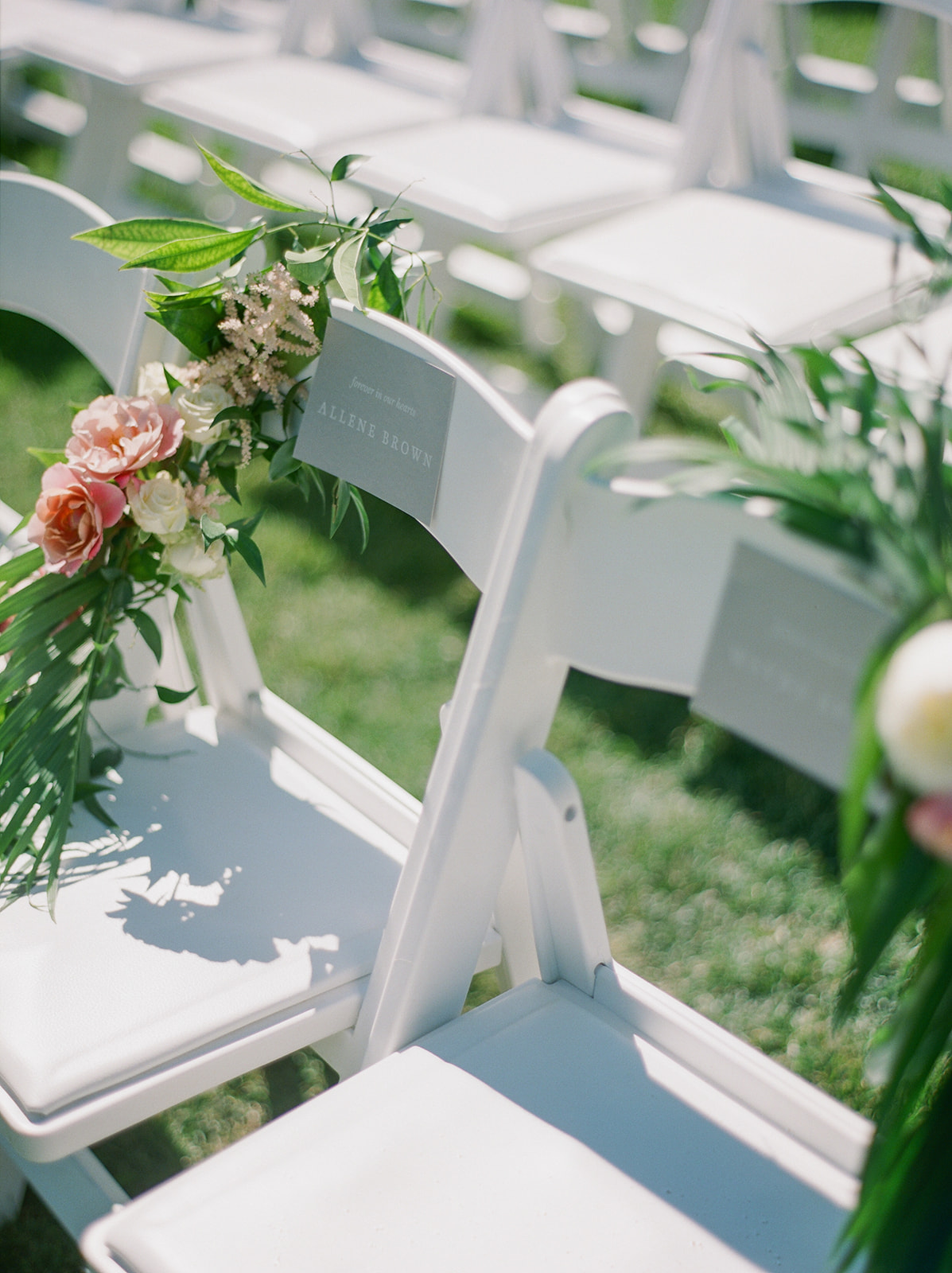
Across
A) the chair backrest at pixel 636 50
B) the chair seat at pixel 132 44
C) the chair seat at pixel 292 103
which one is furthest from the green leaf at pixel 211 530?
the chair backrest at pixel 636 50

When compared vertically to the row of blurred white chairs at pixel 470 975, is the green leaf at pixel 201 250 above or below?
above

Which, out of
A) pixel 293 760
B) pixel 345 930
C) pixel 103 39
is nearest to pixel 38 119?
pixel 103 39

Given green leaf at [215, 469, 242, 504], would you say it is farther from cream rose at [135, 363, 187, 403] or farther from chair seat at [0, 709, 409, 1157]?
chair seat at [0, 709, 409, 1157]

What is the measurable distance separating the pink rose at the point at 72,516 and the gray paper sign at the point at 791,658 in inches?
20.9

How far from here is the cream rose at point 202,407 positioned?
3.12 feet

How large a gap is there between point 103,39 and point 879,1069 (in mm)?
2948

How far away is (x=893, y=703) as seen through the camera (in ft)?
1.59

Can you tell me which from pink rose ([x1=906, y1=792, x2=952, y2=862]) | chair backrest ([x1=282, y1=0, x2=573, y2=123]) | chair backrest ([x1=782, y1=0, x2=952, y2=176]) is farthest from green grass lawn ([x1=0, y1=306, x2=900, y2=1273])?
chair backrest ([x1=782, y1=0, x2=952, y2=176])

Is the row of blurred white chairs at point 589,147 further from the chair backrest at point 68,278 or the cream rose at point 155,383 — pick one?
the cream rose at point 155,383

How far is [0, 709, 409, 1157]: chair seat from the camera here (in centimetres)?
80

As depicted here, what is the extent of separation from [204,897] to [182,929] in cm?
4

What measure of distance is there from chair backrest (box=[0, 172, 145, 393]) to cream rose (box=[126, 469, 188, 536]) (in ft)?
0.73

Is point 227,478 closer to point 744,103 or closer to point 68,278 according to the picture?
point 68,278

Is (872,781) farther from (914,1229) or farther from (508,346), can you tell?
(508,346)
